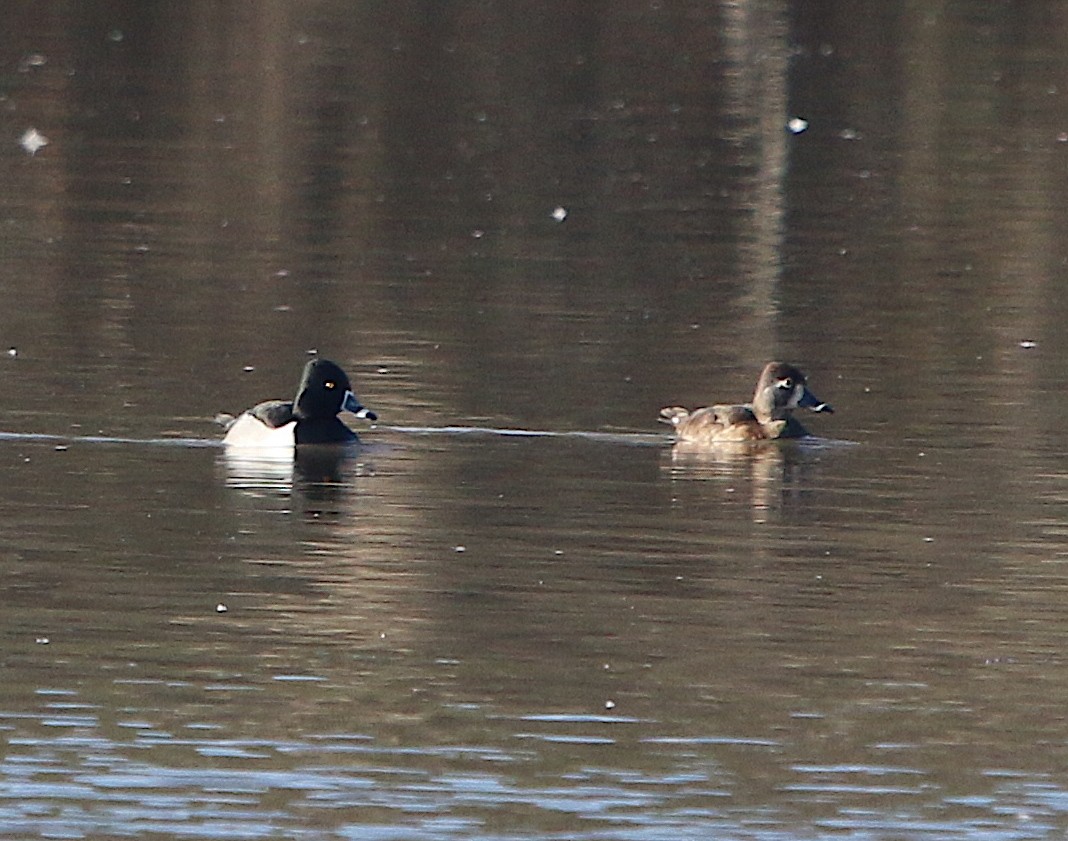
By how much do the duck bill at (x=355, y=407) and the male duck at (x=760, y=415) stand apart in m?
1.45

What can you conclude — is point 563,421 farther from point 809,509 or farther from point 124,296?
point 124,296

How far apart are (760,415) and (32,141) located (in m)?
15.3

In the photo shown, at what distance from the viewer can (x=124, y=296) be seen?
18453mm

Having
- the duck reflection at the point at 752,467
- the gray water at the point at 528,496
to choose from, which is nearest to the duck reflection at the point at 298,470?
the gray water at the point at 528,496

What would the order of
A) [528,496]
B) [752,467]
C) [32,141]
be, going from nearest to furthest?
[528,496] → [752,467] → [32,141]

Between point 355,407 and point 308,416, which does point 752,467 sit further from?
point 308,416

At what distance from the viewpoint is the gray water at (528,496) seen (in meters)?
8.31

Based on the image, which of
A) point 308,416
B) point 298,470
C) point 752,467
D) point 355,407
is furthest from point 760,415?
point 298,470

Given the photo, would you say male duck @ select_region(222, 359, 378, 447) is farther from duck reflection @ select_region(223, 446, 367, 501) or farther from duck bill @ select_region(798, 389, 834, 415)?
duck bill @ select_region(798, 389, 834, 415)

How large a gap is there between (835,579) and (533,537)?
1326mm

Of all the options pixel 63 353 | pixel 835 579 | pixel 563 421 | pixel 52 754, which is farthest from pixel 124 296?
pixel 52 754

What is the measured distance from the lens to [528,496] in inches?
Result: 501

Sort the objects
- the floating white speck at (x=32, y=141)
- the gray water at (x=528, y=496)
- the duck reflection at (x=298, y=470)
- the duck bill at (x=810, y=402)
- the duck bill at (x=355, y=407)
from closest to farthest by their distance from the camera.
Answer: the gray water at (x=528, y=496) → the duck reflection at (x=298, y=470) → the duck bill at (x=355, y=407) → the duck bill at (x=810, y=402) → the floating white speck at (x=32, y=141)

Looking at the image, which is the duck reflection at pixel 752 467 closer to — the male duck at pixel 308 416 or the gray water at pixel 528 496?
the gray water at pixel 528 496
